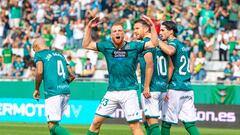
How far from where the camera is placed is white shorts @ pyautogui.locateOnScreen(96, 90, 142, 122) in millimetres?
14805

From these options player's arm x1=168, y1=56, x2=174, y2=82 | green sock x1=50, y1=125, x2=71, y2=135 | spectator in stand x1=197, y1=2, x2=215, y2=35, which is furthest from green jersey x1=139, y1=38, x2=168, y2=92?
spectator in stand x1=197, y1=2, x2=215, y2=35

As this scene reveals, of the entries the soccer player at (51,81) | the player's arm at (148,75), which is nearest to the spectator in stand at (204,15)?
the player's arm at (148,75)

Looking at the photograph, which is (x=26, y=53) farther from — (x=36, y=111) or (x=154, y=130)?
(x=154, y=130)

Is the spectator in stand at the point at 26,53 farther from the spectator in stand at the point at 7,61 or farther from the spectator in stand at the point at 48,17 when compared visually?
the spectator in stand at the point at 48,17

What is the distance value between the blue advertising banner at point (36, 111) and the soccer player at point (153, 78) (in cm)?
1126

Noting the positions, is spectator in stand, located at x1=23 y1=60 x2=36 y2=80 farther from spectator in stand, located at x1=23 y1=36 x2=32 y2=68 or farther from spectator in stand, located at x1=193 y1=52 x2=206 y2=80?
spectator in stand, located at x1=193 y1=52 x2=206 y2=80

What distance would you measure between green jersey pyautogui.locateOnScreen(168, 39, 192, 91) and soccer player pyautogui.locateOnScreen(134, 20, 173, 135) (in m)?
0.13

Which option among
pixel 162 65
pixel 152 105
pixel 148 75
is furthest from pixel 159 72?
pixel 148 75

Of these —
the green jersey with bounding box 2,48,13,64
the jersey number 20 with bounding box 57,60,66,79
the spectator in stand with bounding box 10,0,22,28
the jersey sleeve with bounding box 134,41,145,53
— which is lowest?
the green jersey with bounding box 2,48,13,64

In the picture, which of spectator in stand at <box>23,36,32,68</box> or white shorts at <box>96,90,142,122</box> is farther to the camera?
spectator in stand at <box>23,36,32,68</box>

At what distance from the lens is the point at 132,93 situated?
1487cm

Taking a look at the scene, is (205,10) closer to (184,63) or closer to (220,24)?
(220,24)

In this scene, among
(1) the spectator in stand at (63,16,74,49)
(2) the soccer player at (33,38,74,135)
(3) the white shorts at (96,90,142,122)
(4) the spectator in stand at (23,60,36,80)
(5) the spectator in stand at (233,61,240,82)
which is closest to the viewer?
(3) the white shorts at (96,90,142,122)

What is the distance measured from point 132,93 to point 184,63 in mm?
2129
